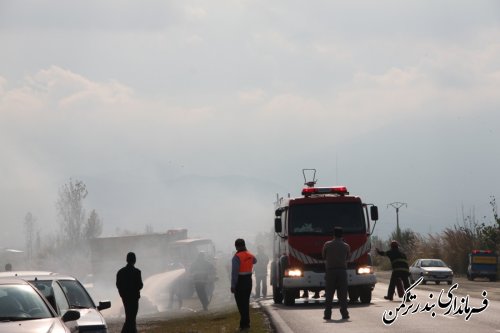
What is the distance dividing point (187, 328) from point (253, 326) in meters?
3.15

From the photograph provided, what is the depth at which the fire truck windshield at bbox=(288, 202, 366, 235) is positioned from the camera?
92.3 feet

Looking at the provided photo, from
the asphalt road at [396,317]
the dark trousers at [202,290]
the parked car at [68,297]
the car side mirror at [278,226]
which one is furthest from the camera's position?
the dark trousers at [202,290]

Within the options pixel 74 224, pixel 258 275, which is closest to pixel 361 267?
pixel 258 275

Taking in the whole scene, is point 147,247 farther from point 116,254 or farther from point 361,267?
point 361,267

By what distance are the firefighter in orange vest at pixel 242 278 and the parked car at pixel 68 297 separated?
446 centimetres

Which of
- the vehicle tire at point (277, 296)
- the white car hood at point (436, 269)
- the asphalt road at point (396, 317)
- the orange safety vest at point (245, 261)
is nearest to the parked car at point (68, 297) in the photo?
the orange safety vest at point (245, 261)

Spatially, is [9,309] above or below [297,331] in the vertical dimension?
above

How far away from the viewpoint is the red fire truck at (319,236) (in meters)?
28.0

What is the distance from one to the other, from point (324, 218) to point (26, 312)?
16.3 meters

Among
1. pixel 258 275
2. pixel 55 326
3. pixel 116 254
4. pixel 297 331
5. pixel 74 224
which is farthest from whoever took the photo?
pixel 74 224

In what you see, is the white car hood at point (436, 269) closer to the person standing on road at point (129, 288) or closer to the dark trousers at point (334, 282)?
the dark trousers at point (334, 282)

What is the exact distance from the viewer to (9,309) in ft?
41.6

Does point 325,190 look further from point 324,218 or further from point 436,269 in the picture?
point 436,269

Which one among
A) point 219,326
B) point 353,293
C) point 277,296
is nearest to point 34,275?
point 219,326
